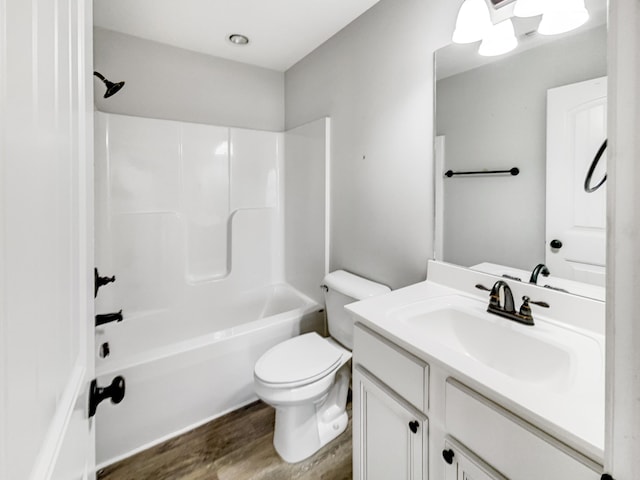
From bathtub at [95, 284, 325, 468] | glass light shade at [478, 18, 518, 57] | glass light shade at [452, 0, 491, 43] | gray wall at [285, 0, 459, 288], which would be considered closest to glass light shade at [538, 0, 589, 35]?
glass light shade at [478, 18, 518, 57]

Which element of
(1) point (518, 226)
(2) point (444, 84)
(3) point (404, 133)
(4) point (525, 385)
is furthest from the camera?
(3) point (404, 133)

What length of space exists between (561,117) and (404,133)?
0.70 meters

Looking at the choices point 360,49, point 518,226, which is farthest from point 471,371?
point 360,49

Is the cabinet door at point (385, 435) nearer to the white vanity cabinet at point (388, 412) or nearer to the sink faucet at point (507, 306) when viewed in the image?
the white vanity cabinet at point (388, 412)

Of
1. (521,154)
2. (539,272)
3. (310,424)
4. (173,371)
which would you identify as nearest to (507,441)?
(539,272)

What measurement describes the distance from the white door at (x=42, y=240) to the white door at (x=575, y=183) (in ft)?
4.58

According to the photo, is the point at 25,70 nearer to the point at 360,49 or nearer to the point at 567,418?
the point at 567,418

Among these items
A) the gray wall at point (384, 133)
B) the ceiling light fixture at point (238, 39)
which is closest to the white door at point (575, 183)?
the gray wall at point (384, 133)

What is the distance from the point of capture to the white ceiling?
1831 millimetres

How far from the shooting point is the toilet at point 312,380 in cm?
150

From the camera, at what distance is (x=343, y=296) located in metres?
1.86

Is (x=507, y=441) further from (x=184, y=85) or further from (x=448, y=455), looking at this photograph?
(x=184, y=85)

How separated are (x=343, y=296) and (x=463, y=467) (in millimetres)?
1093

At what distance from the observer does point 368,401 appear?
1.17 m
